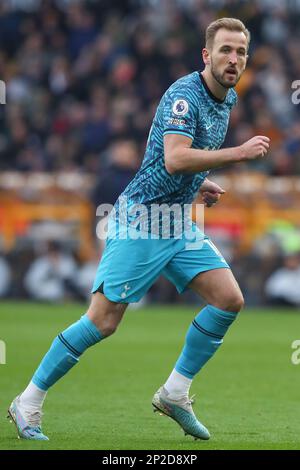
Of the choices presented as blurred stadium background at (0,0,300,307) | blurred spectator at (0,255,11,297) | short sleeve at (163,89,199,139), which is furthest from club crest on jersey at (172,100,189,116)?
blurred spectator at (0,255,11,297)

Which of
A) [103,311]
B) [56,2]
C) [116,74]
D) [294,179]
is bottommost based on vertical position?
[103,311]

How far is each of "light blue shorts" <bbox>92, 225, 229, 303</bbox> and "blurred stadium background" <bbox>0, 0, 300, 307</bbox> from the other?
8.13 metres

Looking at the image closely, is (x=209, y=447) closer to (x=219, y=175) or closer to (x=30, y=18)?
(x=219, y=175)

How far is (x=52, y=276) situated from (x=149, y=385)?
6970 millimetres

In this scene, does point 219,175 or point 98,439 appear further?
point 219,175

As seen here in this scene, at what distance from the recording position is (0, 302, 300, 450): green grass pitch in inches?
244

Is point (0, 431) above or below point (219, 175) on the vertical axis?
below

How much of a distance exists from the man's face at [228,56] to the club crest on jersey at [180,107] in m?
0.27

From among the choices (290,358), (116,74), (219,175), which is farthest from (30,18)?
(290,358)

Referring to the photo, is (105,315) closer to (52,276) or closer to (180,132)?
(180,132)

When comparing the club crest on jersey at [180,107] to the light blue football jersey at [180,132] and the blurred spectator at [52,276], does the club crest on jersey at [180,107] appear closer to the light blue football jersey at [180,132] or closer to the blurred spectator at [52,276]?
the light blue football jersey at [180,132]

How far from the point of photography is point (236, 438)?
618 centimetres

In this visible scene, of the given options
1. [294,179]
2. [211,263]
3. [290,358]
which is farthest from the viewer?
[294,179]
